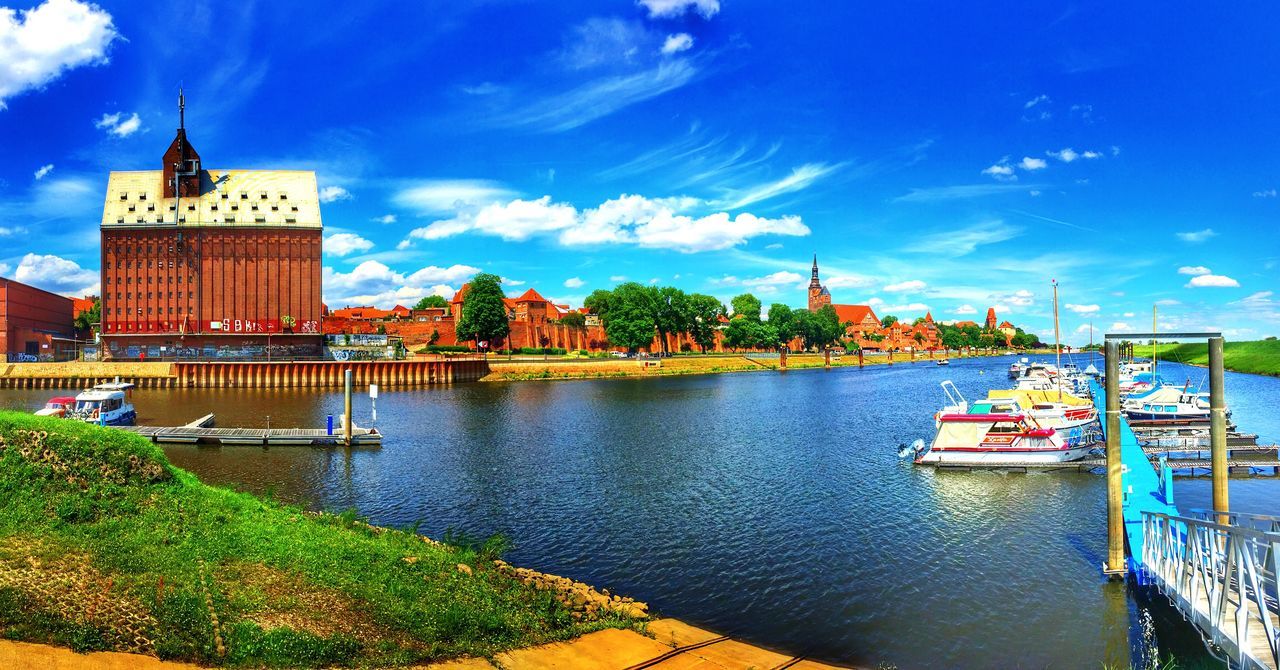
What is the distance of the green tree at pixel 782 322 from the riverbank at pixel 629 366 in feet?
41.1

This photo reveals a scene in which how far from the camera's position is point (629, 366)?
4151 inches

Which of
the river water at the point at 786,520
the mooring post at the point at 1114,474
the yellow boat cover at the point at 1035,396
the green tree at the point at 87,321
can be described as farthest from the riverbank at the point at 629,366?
the mooring post at the point at 1114,474

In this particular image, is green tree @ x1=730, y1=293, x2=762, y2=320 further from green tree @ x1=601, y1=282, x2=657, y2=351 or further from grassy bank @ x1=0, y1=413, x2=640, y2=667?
grassy bank @ x1=0, y1=413, x2=640, y2=667

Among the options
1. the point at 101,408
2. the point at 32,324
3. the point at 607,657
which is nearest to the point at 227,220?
the point at 32,324

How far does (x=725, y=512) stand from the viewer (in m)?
23.3

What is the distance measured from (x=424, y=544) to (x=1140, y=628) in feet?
51.1

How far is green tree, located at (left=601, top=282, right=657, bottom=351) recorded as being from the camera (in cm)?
11900

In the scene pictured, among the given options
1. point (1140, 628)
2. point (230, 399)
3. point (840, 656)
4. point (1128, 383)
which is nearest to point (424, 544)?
point (840, 656)

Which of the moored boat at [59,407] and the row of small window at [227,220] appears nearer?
the moored boat at [59,407]

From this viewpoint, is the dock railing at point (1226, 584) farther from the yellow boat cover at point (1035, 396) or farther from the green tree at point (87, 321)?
the green tree at point (87, 321)

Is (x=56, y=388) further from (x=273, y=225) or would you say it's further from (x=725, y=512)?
(x=725, y=512)

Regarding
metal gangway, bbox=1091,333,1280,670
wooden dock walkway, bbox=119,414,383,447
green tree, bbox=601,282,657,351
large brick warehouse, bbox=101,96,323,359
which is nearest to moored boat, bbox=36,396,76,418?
wooden dock walkway, bbox=119,414,383,447

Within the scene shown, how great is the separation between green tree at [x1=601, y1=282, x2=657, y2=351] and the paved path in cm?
10519

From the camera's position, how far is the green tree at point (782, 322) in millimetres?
153500
